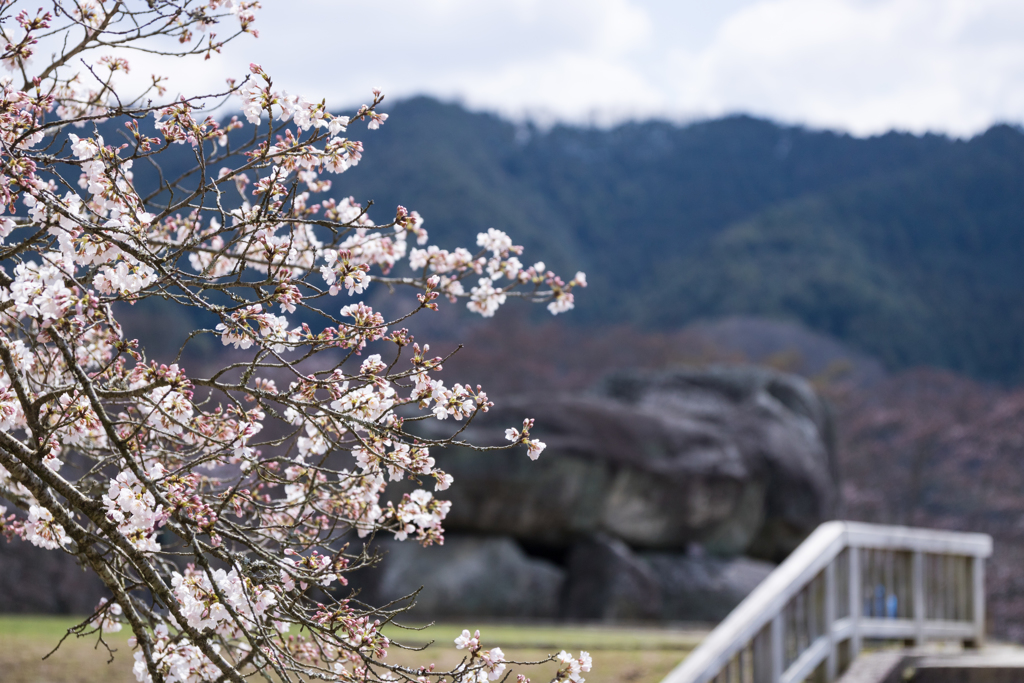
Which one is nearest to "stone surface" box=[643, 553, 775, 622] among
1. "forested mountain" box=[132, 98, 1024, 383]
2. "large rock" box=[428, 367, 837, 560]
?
"large rock" box=[428, 367, 837, 560]

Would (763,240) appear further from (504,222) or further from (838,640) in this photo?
(838,640)

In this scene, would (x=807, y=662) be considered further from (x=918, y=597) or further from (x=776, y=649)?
(x=918, y=597)

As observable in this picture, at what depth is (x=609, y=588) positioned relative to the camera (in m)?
12.6

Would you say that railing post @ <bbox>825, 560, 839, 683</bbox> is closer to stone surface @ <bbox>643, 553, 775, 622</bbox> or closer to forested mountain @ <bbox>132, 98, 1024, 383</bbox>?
stone surface @ <bbox>643, 553, 775, 622</bbox>

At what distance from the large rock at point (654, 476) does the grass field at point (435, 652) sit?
14.0ft

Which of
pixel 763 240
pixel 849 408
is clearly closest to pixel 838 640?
pixel 849 408

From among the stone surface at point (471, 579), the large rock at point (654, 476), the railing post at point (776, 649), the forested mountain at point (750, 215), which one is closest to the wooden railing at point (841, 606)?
the railing post at point (776, 649)

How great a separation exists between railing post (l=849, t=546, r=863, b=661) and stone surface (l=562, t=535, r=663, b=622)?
6662 millimetres

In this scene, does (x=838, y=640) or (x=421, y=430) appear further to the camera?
(x=421, y=430)

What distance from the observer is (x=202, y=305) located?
8.61 ft

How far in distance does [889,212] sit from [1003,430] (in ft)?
81.8

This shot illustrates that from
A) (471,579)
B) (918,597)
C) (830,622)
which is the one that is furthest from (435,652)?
(471,579)

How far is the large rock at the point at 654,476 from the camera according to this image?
1271 centimetres

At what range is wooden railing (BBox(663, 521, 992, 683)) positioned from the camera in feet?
17.1
